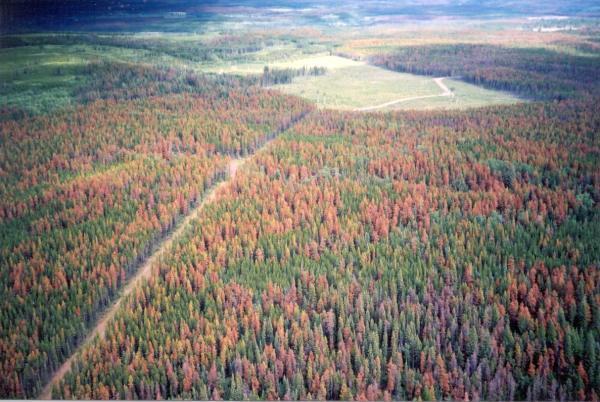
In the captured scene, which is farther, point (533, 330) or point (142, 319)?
point (142, 319)

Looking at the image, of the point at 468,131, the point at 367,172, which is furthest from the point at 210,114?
the point at 468,131

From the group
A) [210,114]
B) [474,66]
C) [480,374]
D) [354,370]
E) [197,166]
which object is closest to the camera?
[480,374]

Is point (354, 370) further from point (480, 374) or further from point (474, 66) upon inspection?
point (474, 66)

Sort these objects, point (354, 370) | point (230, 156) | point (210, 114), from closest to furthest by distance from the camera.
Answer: point (354, 370)
point (230, 156)
point (210, 114)

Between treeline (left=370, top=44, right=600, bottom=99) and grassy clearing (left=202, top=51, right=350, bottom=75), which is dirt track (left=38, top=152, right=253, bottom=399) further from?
treeline (left=370, top=44, right=600, bottom=99)

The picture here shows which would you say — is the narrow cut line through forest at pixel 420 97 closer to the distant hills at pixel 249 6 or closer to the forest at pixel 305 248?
the forest at pixel 305 248

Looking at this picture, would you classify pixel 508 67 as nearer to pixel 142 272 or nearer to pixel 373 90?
pixel 373 90

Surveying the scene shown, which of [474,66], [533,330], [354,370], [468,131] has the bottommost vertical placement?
[354,370]

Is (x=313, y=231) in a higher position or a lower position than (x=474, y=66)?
lower

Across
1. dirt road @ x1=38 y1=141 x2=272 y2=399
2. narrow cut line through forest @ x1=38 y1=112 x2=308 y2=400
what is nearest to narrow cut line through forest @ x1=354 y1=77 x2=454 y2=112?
narrow cut line through forest @ x1=38 y1=112 x2=308 y2=400
